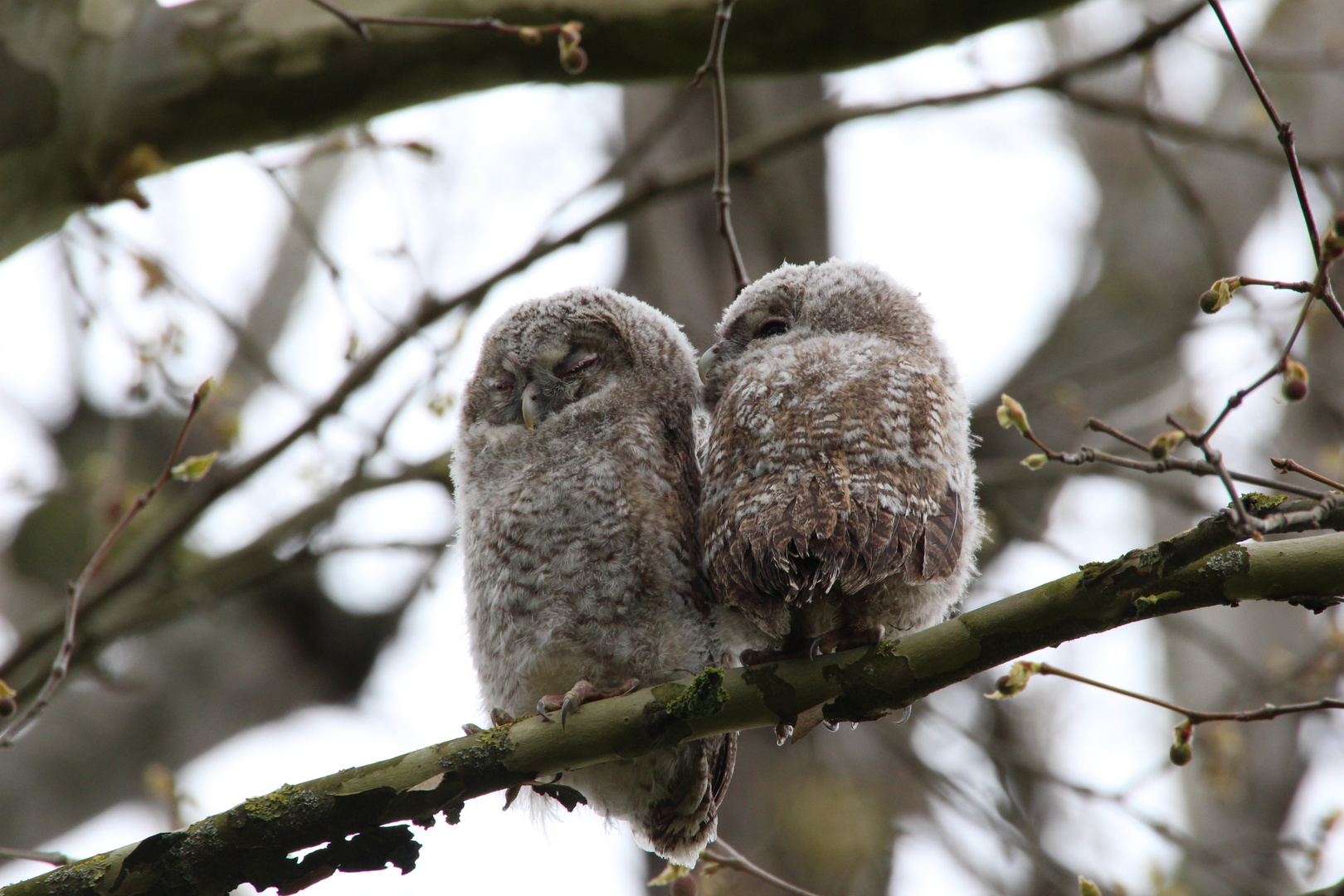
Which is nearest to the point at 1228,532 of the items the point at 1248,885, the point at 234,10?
the point at 234,10

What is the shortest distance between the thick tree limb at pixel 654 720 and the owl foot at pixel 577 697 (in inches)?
0.8

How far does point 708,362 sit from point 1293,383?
3.87ft

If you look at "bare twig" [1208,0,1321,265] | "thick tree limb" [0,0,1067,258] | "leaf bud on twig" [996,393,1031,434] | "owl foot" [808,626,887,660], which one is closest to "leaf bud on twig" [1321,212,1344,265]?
"bare twig" [1208,0,1321,265]

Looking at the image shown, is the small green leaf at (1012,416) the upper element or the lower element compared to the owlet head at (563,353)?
lower

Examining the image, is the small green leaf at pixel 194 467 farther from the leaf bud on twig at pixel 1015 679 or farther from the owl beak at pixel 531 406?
the leaf bud on twig at pixel 1015 679

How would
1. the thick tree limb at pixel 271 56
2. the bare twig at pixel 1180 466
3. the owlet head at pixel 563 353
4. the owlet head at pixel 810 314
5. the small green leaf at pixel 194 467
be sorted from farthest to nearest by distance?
the thick tree limb at pixel 271 56
the owlet head at pixel 563 353
the owlet head at pixel 810 314
the small green leaf at pixel 194 467
the bare twig at pixel 1180 466

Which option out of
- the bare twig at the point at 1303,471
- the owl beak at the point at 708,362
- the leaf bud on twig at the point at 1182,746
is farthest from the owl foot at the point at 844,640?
the owl beak at the point at 708,362

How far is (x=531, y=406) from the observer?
2.46 m

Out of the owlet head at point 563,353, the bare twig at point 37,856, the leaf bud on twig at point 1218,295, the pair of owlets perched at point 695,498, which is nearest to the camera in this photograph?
the leaf bud on twig at point 1218,295

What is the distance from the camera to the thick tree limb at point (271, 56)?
2.69 m

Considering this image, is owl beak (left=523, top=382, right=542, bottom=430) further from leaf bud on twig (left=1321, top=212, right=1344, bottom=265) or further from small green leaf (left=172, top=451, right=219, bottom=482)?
leaf bud on twig (left=1321, top=212, right=1344, bottom=265)

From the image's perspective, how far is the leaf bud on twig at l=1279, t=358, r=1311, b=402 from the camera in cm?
151

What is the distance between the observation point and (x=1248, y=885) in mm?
3928

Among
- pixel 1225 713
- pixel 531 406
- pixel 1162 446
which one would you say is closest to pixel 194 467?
pixel 531 406
